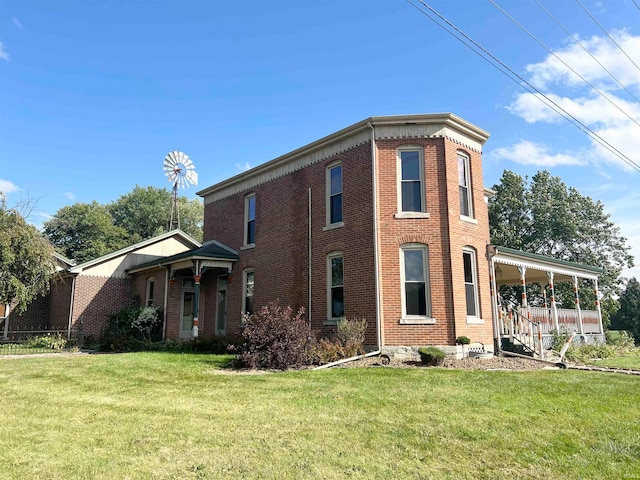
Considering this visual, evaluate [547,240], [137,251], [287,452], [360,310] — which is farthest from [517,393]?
[547,240]

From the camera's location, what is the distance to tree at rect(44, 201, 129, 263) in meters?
43.5

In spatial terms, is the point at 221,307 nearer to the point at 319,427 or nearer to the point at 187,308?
the point at 187,308

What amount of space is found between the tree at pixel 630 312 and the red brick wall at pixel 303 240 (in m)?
39.5

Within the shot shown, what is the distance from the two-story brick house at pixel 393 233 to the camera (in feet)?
44.4

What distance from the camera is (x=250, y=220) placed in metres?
19.5

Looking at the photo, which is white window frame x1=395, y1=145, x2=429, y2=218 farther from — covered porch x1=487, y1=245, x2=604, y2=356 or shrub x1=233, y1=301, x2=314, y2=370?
shrub x1=233, y1=301, x2=314, y2=370

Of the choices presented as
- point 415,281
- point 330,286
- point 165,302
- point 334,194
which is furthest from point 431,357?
point 165,302

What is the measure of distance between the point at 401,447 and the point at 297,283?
11.7 m

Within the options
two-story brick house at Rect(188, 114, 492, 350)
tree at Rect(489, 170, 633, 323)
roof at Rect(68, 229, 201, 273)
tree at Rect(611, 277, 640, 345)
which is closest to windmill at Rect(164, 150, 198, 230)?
roof at Rect(68, 229, 201, 273)

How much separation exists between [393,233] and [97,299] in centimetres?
1556

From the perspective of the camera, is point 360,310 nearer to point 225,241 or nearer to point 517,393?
point 517,393

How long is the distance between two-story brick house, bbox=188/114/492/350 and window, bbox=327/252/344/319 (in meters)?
0.03

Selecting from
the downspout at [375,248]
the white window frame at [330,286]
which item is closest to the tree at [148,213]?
the white window frame at [330,286]

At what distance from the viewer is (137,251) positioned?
2362 centimetres
